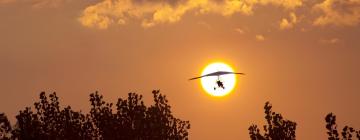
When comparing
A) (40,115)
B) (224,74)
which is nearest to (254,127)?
(224,74)

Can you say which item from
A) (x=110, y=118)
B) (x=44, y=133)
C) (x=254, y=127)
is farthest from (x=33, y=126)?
(x=254, y=127)

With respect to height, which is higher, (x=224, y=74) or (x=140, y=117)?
(x=224, y=74)

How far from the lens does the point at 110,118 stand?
229ft

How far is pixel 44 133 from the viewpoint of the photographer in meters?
69.4

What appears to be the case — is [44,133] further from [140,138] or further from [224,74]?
[224,74]

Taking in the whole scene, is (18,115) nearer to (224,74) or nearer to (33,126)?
(33,126)

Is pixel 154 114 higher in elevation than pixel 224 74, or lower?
lower

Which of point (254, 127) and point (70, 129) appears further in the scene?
point (254, 127)

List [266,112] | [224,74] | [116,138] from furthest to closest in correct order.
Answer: [224,74] < [266,112] < [116,138]

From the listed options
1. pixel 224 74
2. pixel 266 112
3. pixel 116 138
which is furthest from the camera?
pixel 224 74

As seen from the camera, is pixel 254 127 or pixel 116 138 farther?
pixel 254 127

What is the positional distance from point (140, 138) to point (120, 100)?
4118 mm

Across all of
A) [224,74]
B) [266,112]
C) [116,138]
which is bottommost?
[116,138]

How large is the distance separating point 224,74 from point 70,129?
19.7 m
